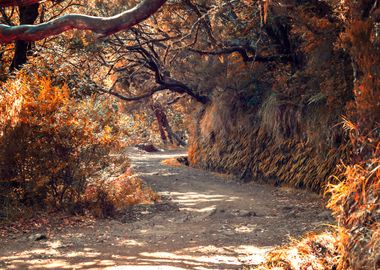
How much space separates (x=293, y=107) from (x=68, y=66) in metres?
6.07

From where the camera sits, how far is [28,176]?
9.12 metres

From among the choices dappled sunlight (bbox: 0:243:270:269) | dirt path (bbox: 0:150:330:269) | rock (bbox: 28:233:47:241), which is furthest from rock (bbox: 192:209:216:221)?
rock (bbox: 28:233:47:241)

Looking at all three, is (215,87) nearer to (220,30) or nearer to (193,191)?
(220,30)

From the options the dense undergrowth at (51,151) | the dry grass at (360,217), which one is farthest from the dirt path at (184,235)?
the dry grass at (360,217)

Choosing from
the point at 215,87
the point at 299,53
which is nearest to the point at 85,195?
the point at 299,53

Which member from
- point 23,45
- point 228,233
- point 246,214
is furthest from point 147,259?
point 23,45

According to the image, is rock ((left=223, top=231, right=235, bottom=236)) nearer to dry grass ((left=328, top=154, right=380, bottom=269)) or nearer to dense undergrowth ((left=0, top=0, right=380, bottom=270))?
dense undergrowth ((left=0, top=0, right=380, bottom=270))

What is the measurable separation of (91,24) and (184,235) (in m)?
4.08

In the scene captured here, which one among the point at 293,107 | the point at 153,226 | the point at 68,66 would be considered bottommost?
the point at 153,226

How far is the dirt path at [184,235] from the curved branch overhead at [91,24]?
2778mm

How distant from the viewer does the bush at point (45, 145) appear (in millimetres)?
8898

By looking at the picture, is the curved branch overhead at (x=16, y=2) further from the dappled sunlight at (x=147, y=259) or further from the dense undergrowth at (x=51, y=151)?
the dappled sunlight at (x=147, y=259)

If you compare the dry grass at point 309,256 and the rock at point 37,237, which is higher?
the dry grass at point 309,256

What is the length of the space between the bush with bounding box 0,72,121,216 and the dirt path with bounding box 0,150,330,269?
1.10m
